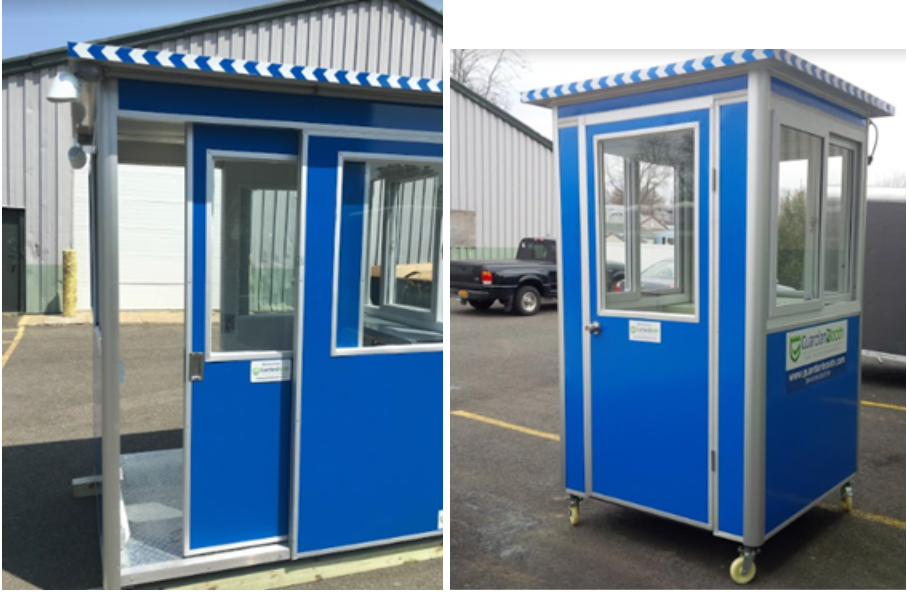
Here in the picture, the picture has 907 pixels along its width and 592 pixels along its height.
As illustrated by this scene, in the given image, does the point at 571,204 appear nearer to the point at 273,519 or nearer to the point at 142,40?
the point at 273,519

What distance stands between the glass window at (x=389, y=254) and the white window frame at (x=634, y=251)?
2.82 feet

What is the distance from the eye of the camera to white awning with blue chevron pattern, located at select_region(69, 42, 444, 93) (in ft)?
11.4

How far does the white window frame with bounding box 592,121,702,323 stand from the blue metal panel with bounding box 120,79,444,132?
0.90m

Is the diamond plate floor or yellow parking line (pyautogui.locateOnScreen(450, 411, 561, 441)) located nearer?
the diamond plate floor

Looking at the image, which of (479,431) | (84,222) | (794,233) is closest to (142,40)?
(84,222)

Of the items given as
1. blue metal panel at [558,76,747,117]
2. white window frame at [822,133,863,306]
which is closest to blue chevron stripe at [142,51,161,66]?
blue metal panel at [558,76,747,117]

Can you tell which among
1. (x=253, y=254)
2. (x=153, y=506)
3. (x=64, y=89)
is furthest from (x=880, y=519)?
(x=64, y=89)

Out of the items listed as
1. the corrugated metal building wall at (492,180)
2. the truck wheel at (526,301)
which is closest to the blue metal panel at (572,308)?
the truck wheel at (526,301)

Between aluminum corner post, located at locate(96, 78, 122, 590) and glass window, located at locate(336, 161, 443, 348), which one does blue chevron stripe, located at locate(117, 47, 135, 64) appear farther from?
glass window, located at locate(336, 161, 443, 348)

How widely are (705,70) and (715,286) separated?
99 cm

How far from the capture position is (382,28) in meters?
16.0

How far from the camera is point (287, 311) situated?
14.1 feet

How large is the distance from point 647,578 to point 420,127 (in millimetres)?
2502

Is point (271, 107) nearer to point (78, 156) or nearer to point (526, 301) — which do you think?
point (78, 156)
